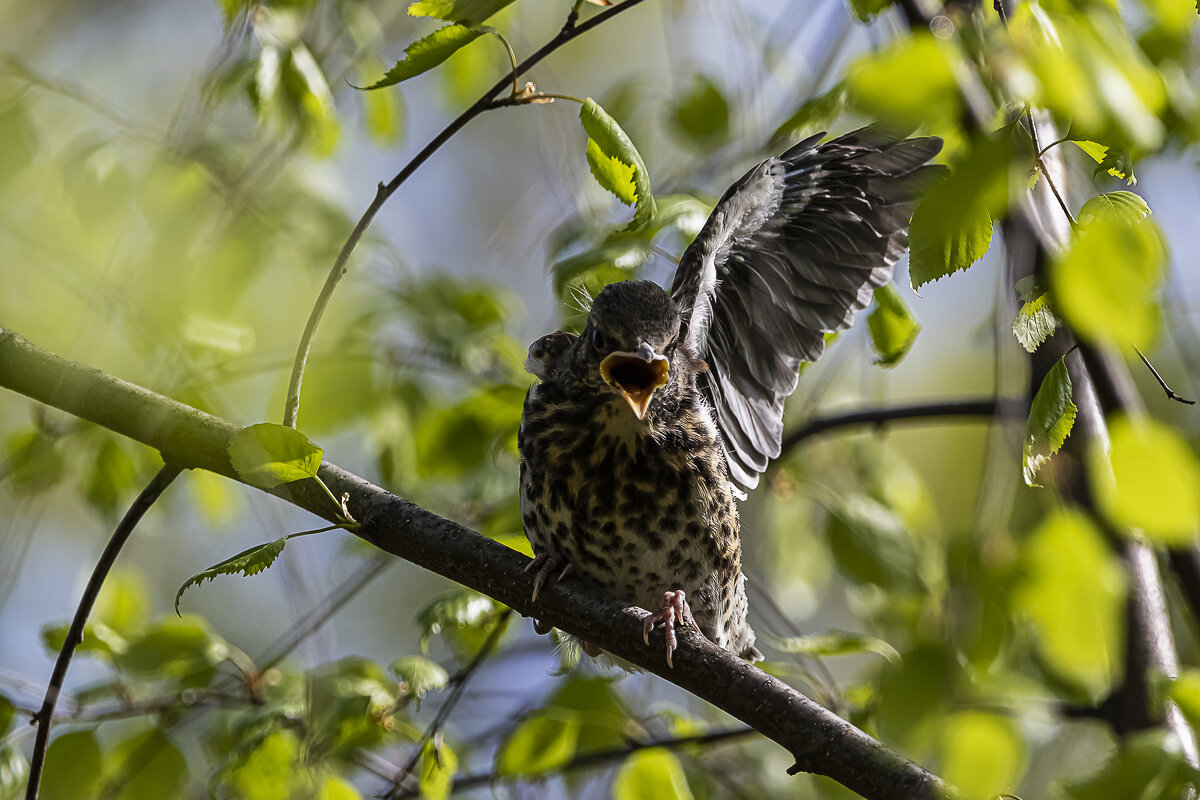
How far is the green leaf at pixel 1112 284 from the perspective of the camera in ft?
3.01

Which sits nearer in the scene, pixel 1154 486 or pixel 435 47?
pixel 1154 486

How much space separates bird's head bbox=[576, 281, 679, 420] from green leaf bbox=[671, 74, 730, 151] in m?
0.88

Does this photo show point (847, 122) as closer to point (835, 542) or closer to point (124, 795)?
point (835, 542)

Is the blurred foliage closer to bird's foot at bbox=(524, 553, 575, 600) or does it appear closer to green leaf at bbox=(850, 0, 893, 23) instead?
green leaf at bbox=(850, 0, 893, 23)

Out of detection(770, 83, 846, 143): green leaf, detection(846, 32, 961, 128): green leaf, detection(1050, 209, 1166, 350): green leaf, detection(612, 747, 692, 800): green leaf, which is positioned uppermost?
detection(770, 83, 846, 143): green leaf

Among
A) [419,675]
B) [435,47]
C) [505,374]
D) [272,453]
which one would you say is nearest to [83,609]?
[272,453]

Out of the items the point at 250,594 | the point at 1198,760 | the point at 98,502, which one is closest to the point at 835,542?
the point at 1198,760

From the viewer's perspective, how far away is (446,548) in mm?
2162

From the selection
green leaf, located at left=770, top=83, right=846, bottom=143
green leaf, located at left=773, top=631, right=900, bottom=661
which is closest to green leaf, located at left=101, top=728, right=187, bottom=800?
green leaf, located at left=773, top=631, right=900, bottom=661

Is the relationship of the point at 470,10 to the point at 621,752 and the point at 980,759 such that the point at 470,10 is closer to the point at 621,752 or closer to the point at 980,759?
the point at 980,759

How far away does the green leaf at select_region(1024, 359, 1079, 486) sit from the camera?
157 cm

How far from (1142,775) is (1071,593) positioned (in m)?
0.53

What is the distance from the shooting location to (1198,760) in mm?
2129

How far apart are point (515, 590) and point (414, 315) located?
56.2 inches
